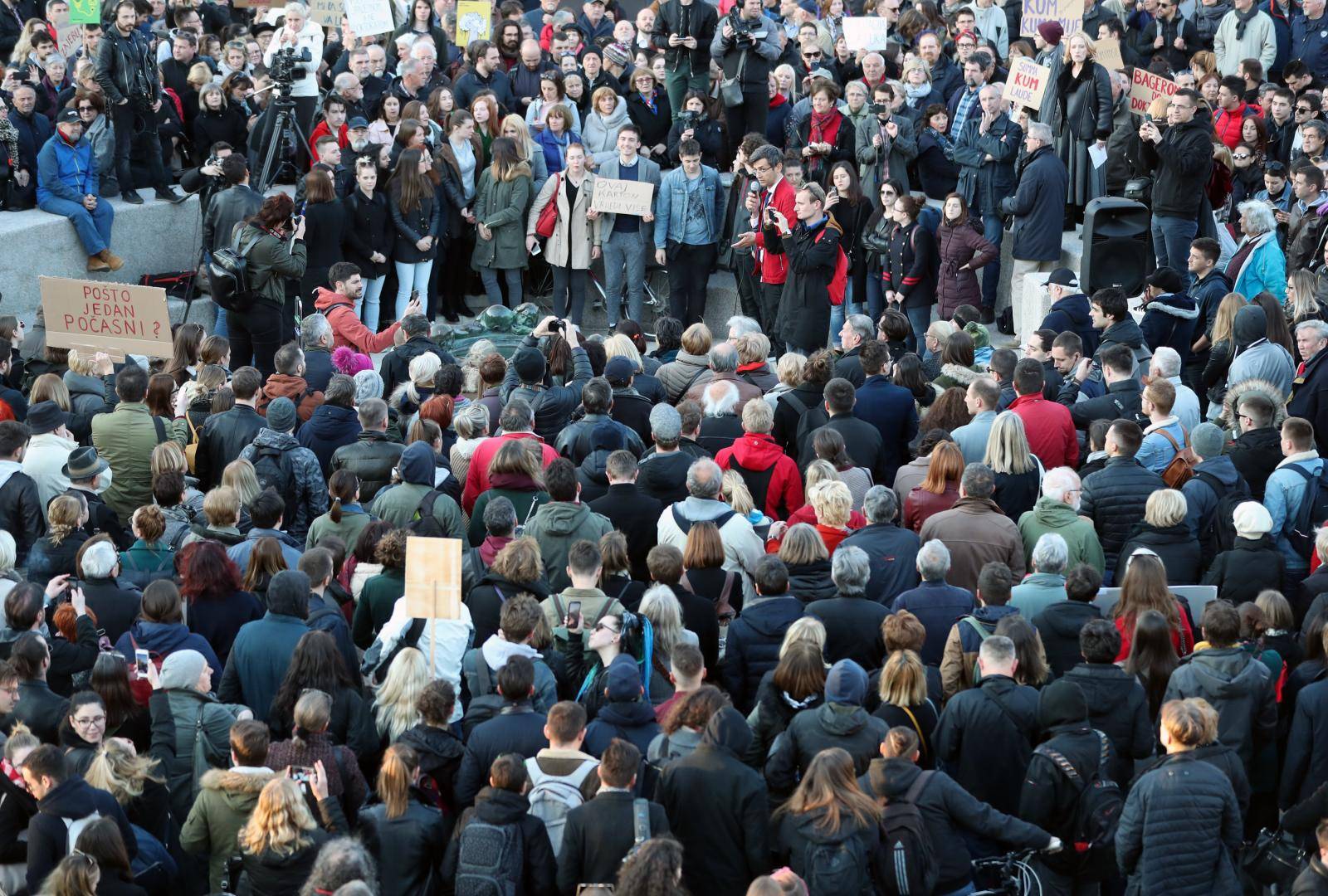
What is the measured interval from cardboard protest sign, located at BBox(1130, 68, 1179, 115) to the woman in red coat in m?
2.12

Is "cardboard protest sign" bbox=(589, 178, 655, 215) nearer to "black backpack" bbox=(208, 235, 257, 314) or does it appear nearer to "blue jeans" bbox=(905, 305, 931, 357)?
"blue jeans" bbox=(905, 305, 931, 357)

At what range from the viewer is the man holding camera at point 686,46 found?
15.8 metres

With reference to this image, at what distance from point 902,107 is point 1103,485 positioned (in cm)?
707

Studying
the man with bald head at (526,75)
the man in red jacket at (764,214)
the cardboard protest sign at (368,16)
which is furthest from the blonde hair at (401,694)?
the cardboard protest sign at (368,16)

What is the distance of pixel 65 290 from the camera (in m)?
10.7

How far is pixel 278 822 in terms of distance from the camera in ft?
19.0

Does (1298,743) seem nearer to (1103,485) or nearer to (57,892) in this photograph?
(1103,485)

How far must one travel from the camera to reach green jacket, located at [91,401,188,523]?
9289 millimetres

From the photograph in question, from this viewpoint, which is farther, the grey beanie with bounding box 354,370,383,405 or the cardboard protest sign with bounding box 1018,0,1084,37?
the cardboard protest sign with bounding box 1018,0,1084,37

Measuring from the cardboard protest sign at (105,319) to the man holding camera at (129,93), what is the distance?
3.82m

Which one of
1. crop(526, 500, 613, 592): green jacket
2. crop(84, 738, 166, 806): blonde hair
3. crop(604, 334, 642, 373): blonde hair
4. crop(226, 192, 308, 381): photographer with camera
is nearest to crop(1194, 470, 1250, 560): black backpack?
crop(526, 500, 613, 592): green jacket

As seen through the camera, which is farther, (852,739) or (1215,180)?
(1215,180)

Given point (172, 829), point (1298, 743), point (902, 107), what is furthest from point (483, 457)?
point (902, 107)

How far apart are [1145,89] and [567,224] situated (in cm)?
507
